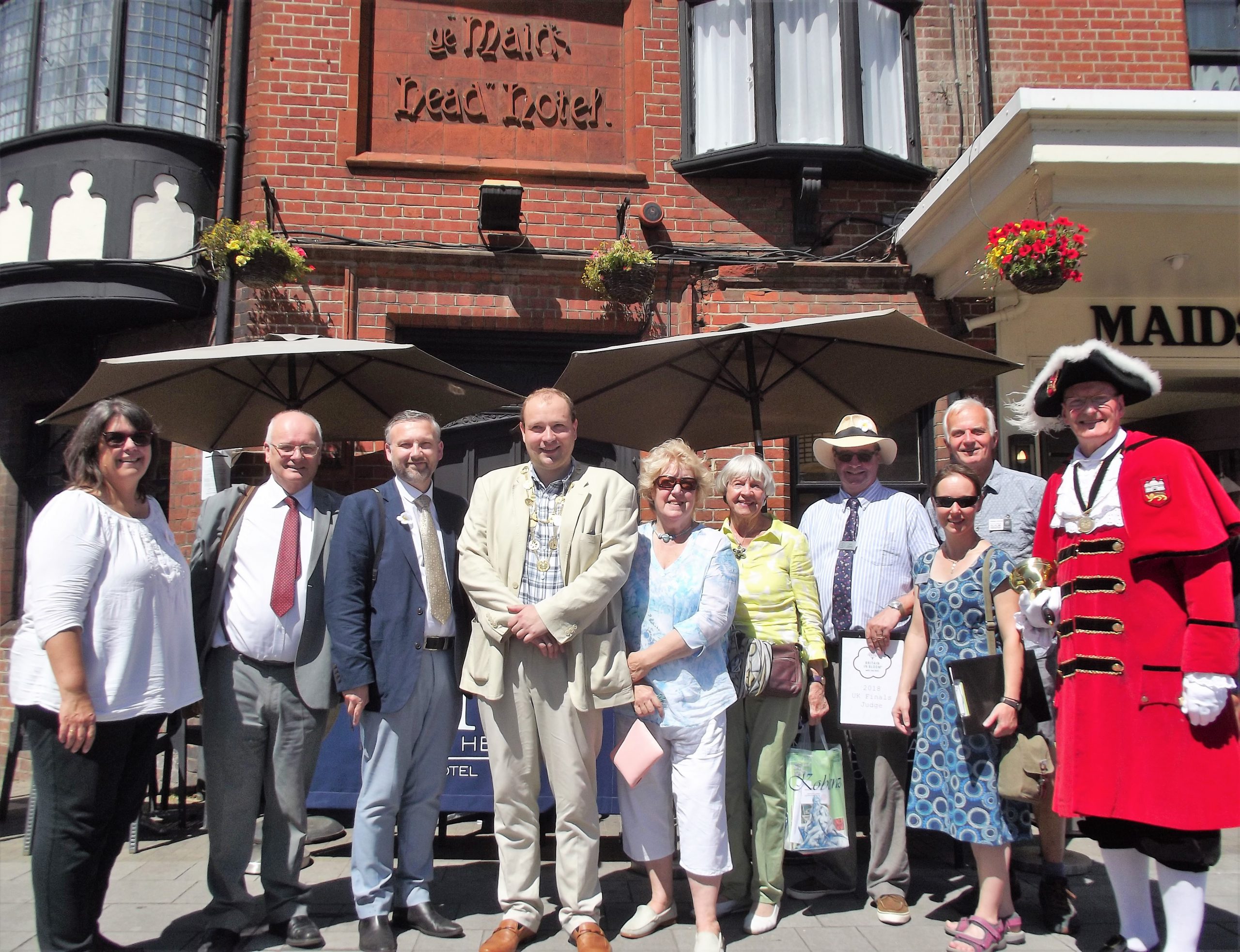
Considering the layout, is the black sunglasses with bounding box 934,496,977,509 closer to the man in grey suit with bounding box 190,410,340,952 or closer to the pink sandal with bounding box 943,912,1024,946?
the pink sandal with bounding box 943,912,1024,946

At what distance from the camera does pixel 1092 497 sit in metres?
3.31

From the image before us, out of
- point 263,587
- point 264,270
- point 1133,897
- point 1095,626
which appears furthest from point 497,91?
point 1133,897

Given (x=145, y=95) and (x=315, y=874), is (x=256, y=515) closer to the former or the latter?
(x=315, y=874)

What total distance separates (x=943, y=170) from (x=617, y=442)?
4.11 metres

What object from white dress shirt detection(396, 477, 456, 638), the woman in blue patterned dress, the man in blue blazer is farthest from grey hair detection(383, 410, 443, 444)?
the woman in blue patterned dress

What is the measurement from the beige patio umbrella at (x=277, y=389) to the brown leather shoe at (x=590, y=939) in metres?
2.67

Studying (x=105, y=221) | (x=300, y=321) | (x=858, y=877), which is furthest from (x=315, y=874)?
(x=105, y=221)

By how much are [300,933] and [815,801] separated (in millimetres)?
2107

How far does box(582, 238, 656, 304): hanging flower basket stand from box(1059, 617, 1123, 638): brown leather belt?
4.06m

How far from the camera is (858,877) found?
436 cm

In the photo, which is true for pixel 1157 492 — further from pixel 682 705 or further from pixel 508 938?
pixel 508 938

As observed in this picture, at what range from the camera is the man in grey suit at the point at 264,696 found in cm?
351

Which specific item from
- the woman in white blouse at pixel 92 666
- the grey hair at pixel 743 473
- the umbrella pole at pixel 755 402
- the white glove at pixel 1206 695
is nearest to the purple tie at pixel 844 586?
the grey hair at pixel 743 473

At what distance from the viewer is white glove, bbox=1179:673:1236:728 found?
9.37ft
